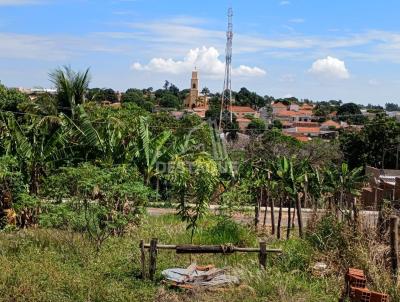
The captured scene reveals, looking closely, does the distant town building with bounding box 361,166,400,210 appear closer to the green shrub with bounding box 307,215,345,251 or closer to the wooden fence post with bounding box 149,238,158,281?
the green shrub with bounding box 307,215,345,251

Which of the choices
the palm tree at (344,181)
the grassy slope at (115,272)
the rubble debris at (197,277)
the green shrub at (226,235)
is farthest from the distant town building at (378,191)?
the rubble debris at (197,277)

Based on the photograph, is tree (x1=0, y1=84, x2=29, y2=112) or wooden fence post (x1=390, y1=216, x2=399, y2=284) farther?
tree (x1=0, y1=84, x2=29, y2=112)

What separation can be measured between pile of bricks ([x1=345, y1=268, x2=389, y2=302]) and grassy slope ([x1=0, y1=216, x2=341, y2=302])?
1.36ft

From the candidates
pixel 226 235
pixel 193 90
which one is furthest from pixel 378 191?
pixel 193 90

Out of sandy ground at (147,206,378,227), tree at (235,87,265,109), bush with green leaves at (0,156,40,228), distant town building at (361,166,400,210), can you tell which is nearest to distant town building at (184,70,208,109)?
tree at (235,87,265,109)

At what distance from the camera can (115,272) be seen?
715cm

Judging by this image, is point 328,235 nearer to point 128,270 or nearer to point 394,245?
point 394,245

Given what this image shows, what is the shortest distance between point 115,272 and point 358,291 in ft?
10.6

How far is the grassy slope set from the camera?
6.23 metres

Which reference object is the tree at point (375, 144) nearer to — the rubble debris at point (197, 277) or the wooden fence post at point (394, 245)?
the wooden fence post at point (394, 245)

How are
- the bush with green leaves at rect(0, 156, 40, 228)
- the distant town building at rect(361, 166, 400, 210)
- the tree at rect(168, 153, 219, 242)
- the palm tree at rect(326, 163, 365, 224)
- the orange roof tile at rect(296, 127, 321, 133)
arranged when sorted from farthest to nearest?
the orange roof tile at rect(296, 127, 321, 133)
the distant town building at rect(361, 166, 400, 210)
the palm tree at rect(326, 163, 365, 224)
the bush with green leaves at rect(0, 156, 40, 228)
the tree at rect(168, 153, 219, 242)

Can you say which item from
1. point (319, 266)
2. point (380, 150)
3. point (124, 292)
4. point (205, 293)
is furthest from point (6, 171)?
point (380, 150)

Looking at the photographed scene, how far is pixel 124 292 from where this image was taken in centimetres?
645

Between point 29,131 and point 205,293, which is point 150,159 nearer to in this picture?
point 29,131
